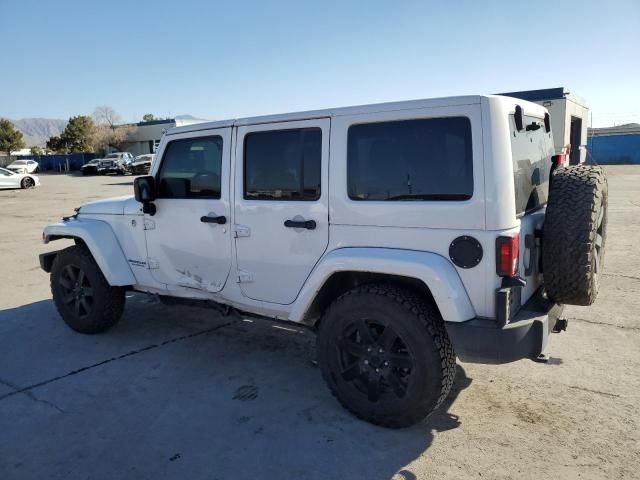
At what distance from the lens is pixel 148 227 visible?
4.42m

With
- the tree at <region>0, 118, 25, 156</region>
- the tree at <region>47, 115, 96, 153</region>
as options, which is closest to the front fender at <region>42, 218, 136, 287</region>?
the tree at <region>47, 115, 96, 153</region>

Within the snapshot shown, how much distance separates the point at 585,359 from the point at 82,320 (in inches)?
185

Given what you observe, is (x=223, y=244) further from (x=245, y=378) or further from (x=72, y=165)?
(x=72, y=165)

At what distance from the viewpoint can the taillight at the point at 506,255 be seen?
8.95 feet

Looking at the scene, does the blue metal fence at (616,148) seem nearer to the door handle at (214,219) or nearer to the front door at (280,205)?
the front door at (280,205)

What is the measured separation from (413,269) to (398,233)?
10.2 inches

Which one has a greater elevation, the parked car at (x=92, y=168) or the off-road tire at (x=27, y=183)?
the parked car at (x=92, y=168)

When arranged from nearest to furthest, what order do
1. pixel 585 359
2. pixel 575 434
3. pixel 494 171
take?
1. pixel 494 171
2. pixel 575 434
3. pixel 585 359

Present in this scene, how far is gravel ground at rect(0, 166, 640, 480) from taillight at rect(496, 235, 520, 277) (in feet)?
3.59

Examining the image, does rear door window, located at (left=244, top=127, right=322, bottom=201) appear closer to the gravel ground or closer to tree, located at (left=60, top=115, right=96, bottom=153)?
the gravel ground

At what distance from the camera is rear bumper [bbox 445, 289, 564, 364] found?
9.11ft

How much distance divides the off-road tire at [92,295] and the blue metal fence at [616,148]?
42.9m

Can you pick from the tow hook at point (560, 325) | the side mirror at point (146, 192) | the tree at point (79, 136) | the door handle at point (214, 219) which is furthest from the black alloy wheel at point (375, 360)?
the tree at point (79, 136)

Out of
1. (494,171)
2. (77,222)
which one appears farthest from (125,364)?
(494,171)
